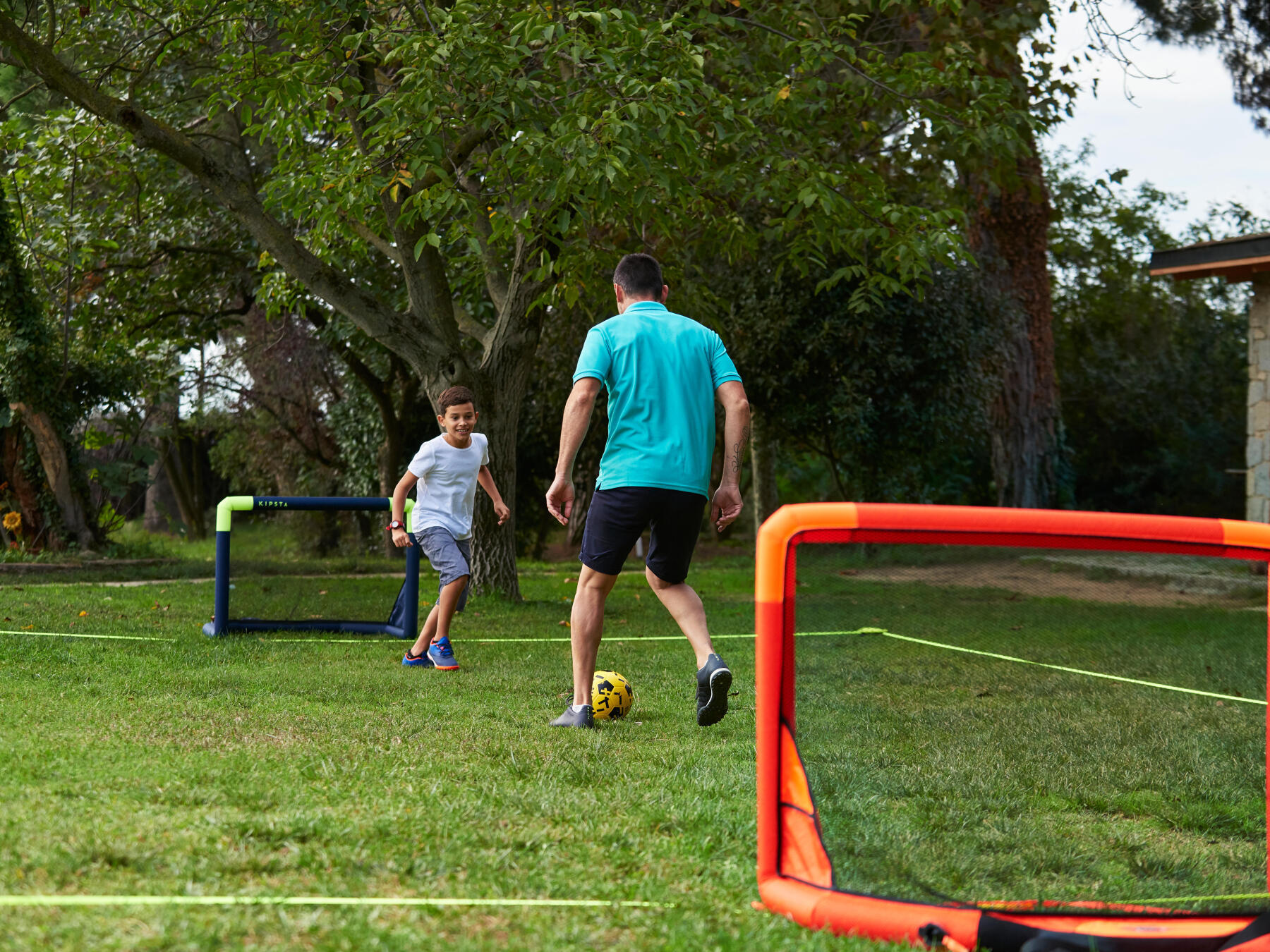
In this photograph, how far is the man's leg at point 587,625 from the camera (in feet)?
17.3

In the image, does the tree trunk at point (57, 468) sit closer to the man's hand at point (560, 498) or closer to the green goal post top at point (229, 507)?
the green goal post top at point (229, 507)

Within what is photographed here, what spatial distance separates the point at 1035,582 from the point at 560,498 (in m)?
2.06

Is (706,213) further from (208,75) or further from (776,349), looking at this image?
(776,349)

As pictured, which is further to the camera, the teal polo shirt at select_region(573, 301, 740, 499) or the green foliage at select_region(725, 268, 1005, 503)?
the green foliage at select_region(725, 268, 1005, 503)

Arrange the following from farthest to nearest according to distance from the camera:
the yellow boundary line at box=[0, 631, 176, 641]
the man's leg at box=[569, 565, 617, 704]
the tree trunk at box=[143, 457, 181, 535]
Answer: the tree trunk at box=[143, 457, 181, 535], the yellow boundary line at box=[0, 631, 176, 641], the man's leg at box=[569, 565, 617, 704]

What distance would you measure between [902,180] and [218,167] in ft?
24.4

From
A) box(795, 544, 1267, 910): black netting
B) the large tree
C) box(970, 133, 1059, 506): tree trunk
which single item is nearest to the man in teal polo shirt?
box(795, 544, 1267, 910): black netting

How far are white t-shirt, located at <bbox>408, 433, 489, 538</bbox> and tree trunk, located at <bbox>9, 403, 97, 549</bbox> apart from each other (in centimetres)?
892

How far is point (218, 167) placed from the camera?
10.2 m

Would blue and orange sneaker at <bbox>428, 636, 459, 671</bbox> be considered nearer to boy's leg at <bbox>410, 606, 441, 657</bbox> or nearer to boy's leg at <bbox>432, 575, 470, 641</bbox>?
boy's leg at <bbox>432, 575, 470, 641</bbox>

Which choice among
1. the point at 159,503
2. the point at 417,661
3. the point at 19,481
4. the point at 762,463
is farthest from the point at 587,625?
the point at 159,503

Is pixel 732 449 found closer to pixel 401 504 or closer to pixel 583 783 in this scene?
pixel 583 783

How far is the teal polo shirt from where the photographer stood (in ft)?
16.8

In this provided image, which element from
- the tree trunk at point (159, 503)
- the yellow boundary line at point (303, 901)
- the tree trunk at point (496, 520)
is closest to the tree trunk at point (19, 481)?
the tree trunk at point (496, 520)
